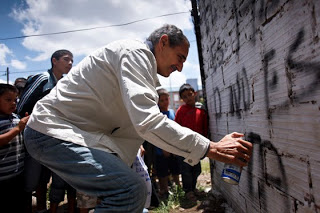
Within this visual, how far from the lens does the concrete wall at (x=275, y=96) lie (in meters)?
1.18

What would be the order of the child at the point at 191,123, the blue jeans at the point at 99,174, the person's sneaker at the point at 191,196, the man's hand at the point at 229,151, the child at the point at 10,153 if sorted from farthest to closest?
the child at the point at 191,123
the person's sneaker at the point at 191,196
the child at the point at 10,153
the man's hand at the point at 229,151
the blue jeans at the point at 99,174

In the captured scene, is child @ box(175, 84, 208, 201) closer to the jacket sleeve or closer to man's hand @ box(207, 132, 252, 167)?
man's hand @ box(207, 132, 252, 167)

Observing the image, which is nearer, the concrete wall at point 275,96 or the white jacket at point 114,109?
the concrete wall at point 275,96

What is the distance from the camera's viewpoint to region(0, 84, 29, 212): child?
7.91ft

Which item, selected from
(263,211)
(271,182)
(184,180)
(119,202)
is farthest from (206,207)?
(119,202)

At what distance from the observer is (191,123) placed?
12.8 ft

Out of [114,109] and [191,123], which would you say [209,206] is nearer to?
[191,123]

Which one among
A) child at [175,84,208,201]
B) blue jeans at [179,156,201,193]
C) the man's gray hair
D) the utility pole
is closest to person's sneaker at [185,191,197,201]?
child at [175,84,208,201]


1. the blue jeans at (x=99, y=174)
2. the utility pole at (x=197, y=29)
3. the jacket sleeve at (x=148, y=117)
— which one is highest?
the utility pole at (x=197, y=29)

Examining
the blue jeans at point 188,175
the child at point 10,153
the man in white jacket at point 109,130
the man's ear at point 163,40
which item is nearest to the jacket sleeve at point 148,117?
the man in white jacket at point 109,130

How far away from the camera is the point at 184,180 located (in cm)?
391

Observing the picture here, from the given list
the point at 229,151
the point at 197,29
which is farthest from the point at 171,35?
the point at 197,29

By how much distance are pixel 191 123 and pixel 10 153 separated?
252 centimetres

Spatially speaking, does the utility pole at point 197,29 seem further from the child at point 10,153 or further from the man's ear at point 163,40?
the child at point 10,153
